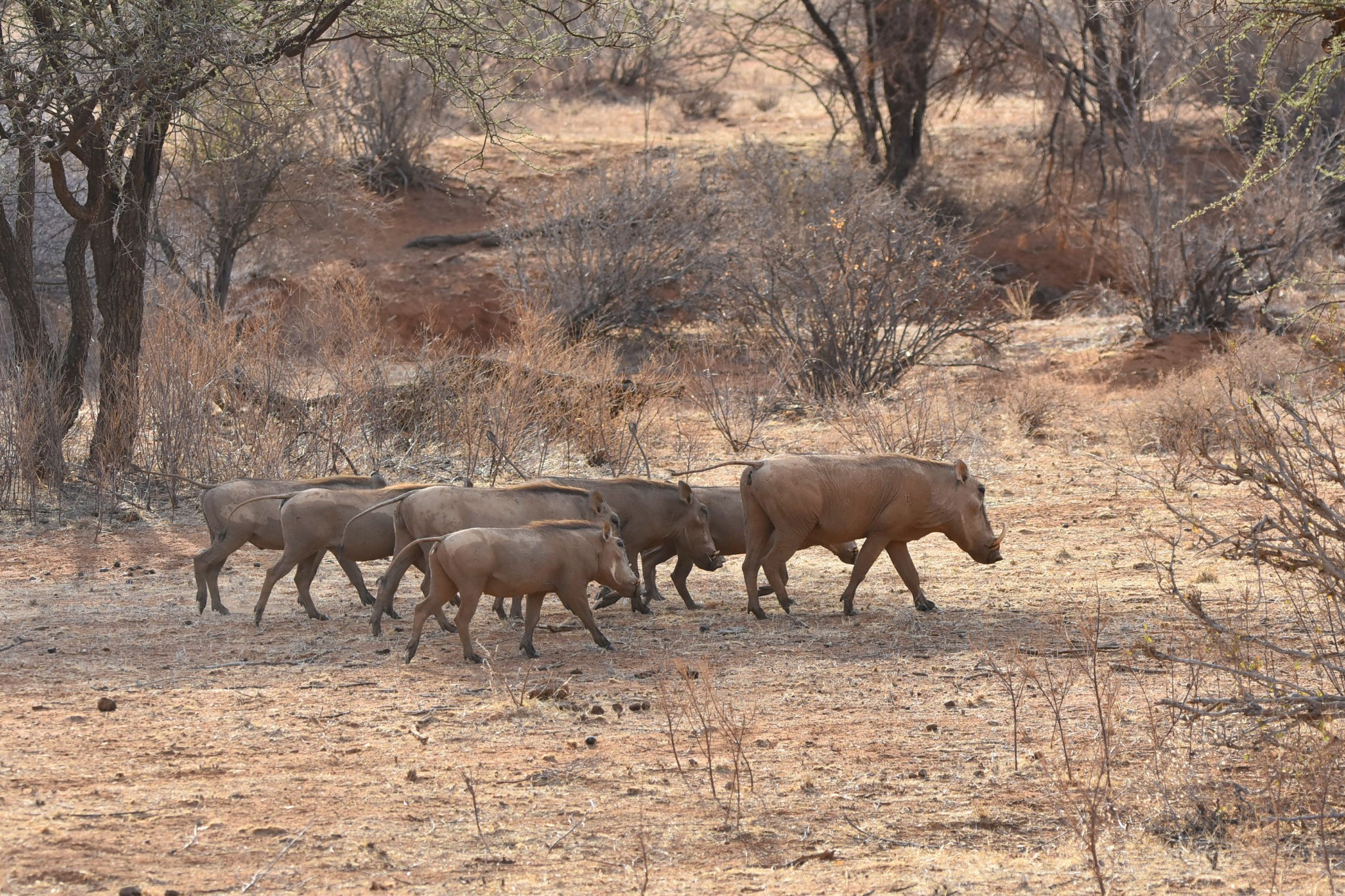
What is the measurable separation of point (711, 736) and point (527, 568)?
1.67 meters

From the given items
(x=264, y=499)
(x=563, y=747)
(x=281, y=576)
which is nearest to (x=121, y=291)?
(x=264, y=499)

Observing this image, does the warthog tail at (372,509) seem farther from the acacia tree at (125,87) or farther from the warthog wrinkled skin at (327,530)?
the acacia tree at (125,87)

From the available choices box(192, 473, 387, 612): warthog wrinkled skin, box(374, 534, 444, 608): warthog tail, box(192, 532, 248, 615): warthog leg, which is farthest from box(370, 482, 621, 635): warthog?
box(192, 532, 248, 615): warthog leg

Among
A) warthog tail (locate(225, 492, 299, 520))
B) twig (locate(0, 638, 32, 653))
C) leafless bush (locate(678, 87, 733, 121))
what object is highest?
leafless bush (locate(678, 87, 733, 121))

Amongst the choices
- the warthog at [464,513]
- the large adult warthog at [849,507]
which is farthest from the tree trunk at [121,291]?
the large adult warthog at [849,507]

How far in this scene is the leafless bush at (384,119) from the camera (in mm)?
29125

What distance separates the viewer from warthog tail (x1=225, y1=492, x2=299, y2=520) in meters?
8.68

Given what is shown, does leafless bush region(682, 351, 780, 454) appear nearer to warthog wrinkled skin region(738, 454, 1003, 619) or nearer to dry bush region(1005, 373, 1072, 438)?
dry bush region(1005, 373, 1072, 438)

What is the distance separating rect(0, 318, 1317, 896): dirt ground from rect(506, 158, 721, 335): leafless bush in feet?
37.8

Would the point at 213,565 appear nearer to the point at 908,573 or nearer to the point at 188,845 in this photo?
the point at 908,573

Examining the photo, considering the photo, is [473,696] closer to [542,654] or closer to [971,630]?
[542,654]

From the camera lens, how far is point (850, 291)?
17.2m

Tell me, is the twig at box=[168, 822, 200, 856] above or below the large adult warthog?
below

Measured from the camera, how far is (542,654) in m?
7.94
